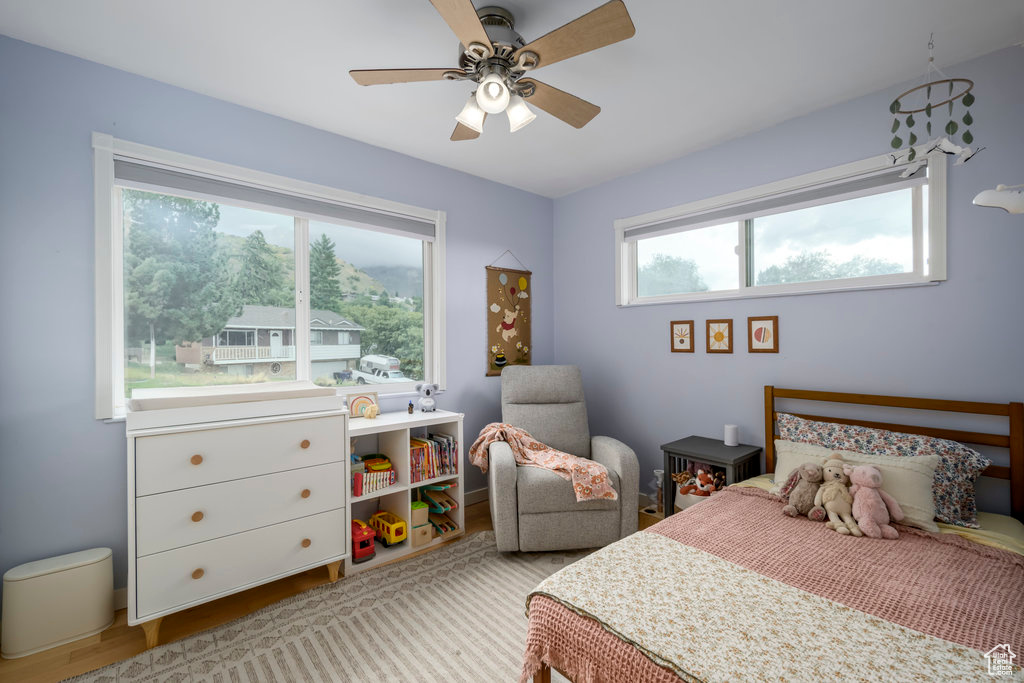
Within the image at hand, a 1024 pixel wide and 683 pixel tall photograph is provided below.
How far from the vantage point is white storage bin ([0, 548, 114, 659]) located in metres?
1.81

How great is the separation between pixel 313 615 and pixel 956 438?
3.24m

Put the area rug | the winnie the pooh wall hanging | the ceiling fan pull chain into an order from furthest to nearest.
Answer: the winnie the pooh wall hanging
the area rug
the ceiling fan pull chain

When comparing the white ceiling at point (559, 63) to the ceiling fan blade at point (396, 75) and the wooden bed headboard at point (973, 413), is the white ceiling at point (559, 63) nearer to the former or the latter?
the ceiling fan blade at point (396, 75)

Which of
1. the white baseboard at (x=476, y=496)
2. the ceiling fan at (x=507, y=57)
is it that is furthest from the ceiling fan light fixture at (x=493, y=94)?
the white baseboard at (x=476, y=496)

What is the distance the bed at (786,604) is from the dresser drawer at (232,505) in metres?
1.37

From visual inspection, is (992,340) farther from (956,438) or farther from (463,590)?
(463,590)

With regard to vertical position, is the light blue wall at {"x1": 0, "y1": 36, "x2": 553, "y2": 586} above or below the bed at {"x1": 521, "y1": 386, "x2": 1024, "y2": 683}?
above

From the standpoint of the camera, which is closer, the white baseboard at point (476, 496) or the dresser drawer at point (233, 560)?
the dresser drawer at point (233, 560)

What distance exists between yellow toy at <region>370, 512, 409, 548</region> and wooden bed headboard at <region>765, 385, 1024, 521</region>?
254 centimetres

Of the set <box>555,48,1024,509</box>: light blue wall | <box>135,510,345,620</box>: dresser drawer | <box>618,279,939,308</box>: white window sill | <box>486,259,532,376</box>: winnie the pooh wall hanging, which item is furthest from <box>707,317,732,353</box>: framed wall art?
<box>135,510,345,620</box>: dresser drawer

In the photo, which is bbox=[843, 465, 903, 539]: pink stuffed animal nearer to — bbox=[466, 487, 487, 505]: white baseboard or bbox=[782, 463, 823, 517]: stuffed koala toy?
bbox=[782, 463, 823, 517]: stuffed koala toy

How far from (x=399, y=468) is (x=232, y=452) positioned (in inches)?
39.2

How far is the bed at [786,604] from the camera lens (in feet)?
3.61

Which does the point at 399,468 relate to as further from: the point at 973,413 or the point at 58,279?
the point at 973,413
